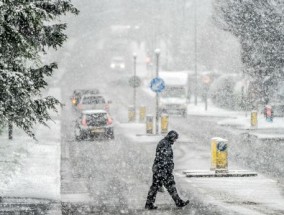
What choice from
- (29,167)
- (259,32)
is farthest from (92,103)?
(29,167)

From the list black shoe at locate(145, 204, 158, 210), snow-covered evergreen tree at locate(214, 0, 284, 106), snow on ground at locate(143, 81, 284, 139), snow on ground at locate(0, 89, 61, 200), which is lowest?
black shoe at locate(145, 204, 158, 210)

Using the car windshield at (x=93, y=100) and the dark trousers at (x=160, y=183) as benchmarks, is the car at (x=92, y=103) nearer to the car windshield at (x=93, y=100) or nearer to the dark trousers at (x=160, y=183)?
the car windshield at (x=93, y=100)

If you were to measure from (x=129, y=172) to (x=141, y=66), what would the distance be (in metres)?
84.0

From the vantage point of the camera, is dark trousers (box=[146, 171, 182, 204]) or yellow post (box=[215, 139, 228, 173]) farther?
yellow post (box=[215, 139, 228, 173])

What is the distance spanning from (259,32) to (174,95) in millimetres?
14778

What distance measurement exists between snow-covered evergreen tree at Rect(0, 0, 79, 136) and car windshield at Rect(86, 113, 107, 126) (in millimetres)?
14828

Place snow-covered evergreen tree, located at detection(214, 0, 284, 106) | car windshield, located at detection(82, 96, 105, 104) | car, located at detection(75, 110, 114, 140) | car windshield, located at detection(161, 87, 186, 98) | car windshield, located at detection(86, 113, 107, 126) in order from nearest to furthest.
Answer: car, located at detection(75, 110, 114, 140)
car windshield, located at detection(86, 113, 107, 126)
snow-covered evergreen tree, located at detection(214, 0, 284, 106)
car windshield, located at detection(82, 96, 105, 104)
car windshield, located at detection(161, 87, 186, 98)

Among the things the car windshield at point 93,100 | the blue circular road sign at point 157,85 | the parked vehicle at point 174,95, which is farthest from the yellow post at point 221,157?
the parked vehicle at point 174,95

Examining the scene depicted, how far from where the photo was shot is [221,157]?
65.5 feet

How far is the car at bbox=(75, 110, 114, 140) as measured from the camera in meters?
30.7

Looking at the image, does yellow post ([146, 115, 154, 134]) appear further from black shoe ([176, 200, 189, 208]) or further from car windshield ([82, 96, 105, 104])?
black shoe ([176, 200, 189, 208])

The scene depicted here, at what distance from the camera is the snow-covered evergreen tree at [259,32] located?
32000 millimetres

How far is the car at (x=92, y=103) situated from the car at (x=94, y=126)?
25.2 ft

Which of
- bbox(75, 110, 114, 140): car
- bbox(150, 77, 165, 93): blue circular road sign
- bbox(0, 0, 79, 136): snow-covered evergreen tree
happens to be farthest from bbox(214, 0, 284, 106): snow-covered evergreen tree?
bbox(0, 0, 79, 136): snow-covered evergreen tree
